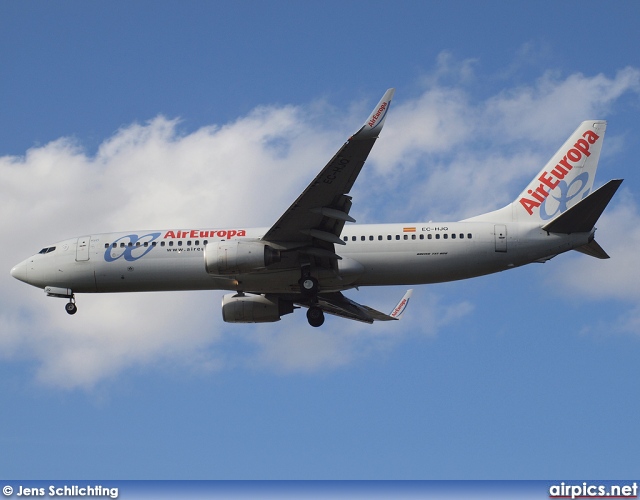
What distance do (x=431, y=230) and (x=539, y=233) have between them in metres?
4.03

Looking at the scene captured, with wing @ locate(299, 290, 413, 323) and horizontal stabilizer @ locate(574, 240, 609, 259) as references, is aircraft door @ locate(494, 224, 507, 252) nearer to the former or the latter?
horizontal stabilizer @ locate(574, 240, 609, 259)

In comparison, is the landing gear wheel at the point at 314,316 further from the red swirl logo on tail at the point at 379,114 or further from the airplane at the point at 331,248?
the red swirl logo on tail at the point at 379,114

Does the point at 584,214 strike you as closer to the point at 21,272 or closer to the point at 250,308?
the point at 250,308

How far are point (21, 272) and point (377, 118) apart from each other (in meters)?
18.4

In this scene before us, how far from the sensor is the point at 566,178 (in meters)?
41.7

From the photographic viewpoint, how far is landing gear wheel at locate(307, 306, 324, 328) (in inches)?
1647

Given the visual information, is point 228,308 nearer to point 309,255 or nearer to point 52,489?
point 309,255

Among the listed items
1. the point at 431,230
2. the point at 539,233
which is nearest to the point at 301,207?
the point at 431,230

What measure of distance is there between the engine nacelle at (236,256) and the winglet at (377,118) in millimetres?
7219

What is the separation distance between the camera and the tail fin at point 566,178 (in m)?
40.9

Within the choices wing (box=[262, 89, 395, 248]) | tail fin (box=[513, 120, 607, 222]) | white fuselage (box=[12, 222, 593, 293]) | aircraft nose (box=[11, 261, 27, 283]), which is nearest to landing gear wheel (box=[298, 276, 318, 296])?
white fuselage (box=[12, 222, 593, 293])

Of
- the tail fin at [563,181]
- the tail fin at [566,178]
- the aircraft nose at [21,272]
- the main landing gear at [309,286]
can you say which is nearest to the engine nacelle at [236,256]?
the main landing gear at [309,286]

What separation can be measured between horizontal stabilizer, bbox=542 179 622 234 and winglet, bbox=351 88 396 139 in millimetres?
8398

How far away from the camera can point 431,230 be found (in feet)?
131
